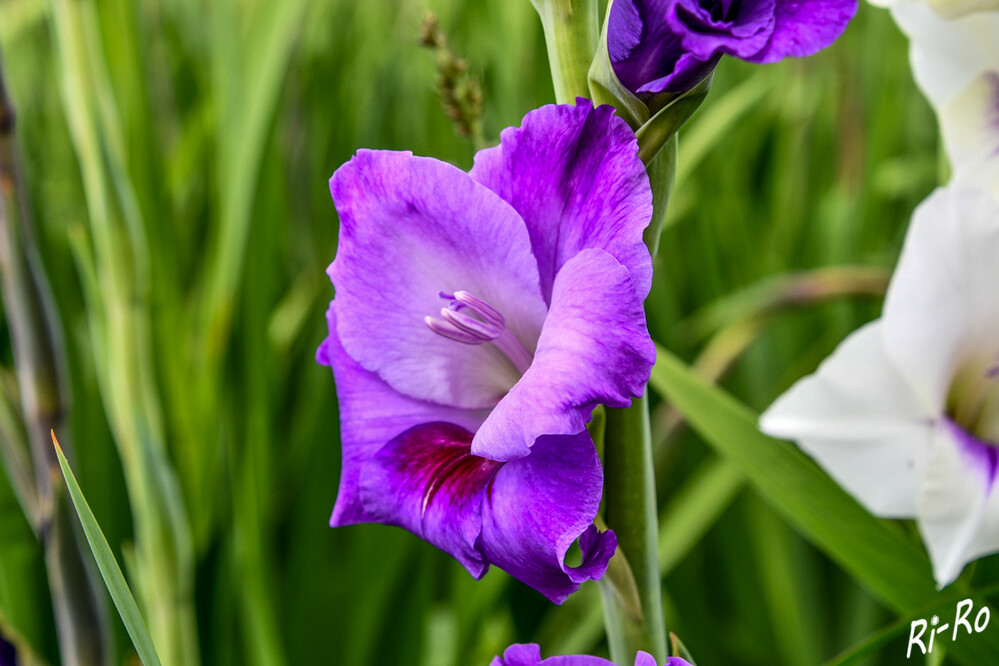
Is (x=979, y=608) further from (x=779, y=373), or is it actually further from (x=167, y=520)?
(x=779, y=373)

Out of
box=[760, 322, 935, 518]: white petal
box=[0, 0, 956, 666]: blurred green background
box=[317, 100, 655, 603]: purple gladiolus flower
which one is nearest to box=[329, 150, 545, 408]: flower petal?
box=[317, 100, 655, 603]: purple gladiolus flower

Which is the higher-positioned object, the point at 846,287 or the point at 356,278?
the point at 356,278

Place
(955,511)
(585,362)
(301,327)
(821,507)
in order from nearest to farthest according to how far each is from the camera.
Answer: (585,362) < (955,511) < (821,507) < (301,327)

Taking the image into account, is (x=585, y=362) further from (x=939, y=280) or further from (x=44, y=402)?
(x=44, y=402)

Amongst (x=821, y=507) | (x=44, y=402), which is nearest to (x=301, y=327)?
(x=44, y=402)

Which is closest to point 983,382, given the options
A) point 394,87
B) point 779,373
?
point 779,373

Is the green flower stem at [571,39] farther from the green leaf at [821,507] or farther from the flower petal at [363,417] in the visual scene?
the green leaf at [821,507]

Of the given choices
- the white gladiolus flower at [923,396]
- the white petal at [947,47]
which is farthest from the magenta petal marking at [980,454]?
the white petal at [947,47]
